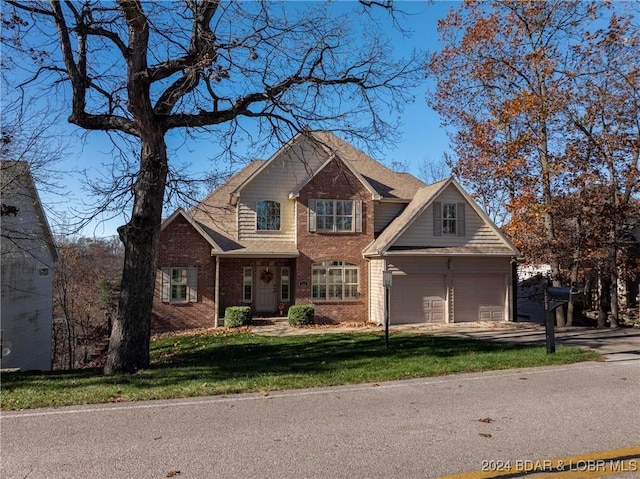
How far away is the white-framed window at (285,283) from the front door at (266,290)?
1.07 feet

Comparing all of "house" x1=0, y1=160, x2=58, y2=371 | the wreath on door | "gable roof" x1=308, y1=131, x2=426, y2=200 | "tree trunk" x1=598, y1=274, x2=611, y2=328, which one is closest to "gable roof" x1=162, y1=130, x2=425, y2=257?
"gable roof" x1=308, y1=131, x2=426, y2=200

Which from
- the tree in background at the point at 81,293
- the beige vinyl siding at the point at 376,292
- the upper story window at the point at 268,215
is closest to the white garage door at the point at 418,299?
the beige vinyl siding at the point at 376,292

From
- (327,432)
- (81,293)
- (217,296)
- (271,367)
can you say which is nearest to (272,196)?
(217,296)

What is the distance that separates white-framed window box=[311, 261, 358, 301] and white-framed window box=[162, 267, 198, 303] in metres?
4.85

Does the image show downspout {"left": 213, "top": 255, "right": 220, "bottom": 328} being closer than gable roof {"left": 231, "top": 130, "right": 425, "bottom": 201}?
Yes

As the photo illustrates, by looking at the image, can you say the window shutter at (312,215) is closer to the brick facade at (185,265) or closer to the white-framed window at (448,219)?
the brick facade at (185,265)

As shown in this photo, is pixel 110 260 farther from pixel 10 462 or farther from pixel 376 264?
pixel 10 462

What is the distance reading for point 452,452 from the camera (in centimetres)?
496

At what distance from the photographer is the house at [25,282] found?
52.0 feet

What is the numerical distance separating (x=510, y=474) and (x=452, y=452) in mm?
680

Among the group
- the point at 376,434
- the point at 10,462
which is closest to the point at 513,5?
the point at 376,434

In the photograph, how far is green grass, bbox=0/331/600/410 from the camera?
7730 millimetres

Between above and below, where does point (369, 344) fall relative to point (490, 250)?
below

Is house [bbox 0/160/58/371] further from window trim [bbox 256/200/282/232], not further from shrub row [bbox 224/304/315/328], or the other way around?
window trim [bbox 256/200/282/232]
